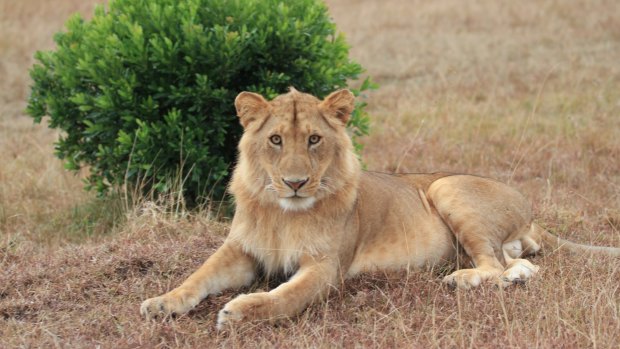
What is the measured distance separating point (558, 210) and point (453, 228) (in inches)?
69.0

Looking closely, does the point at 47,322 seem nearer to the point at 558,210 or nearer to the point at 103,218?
the point at 103,218

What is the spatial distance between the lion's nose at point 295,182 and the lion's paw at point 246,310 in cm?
56

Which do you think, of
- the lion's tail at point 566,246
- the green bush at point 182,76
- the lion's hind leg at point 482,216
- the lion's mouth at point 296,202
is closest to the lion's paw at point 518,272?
the lion's hind leg at point 482,216

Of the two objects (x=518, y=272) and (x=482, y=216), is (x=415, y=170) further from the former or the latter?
(x=518, y=272)

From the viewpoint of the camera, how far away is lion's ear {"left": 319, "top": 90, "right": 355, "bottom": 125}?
186 inches

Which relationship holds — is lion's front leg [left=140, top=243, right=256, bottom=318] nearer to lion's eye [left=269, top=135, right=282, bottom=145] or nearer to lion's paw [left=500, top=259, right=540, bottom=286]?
lion's eye [left=269, top=135, right=282, bottom=145]

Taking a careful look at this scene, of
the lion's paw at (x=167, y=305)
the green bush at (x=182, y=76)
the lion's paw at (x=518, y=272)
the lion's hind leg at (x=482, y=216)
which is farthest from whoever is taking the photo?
the green bush at (x=182, y=76)

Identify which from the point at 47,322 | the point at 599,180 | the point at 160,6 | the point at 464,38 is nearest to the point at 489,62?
the point at 464,38

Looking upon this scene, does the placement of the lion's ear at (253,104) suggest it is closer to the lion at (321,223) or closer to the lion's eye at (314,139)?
the lion at (321,223)

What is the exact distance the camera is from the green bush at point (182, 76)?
638 cm

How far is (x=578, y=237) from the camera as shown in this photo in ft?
20.8

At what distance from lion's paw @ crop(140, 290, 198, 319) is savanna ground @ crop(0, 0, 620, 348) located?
0.06 m

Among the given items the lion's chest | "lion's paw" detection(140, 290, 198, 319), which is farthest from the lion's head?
"lion's paw" detection(140, 290, 198, 319)

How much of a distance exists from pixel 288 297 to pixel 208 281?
20.6 inches
